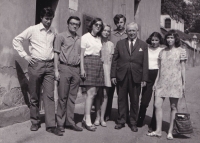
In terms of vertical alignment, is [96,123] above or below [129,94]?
below

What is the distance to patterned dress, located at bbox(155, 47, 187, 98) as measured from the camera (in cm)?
474

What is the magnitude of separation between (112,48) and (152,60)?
30.9 inches

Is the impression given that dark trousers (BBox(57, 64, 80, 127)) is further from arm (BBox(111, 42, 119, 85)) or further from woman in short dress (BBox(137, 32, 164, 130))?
woman in short dress (BBox(137, 32, 164, 130))

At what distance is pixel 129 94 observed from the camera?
5.19m

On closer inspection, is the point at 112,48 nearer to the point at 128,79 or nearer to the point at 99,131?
the point at 128,79

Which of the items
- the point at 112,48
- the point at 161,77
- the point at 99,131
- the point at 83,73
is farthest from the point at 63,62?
the point at 161,77

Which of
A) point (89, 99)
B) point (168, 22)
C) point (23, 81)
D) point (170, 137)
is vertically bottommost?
point (170, 137)

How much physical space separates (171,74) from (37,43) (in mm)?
2365

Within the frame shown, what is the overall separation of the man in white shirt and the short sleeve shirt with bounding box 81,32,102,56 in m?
0.57

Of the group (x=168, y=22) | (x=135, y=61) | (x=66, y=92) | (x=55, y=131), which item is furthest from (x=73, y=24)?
(x=168, y=22)

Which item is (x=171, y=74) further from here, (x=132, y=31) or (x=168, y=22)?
(x=168, y=22)

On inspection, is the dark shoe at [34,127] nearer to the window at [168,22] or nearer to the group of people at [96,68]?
the group of people at [96,68]

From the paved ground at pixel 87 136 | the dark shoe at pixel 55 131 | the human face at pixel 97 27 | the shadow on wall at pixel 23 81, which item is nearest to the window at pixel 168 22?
the paved ground at pixel 87 136

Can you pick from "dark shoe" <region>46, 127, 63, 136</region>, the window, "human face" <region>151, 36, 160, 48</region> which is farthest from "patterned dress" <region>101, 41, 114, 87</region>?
the window
